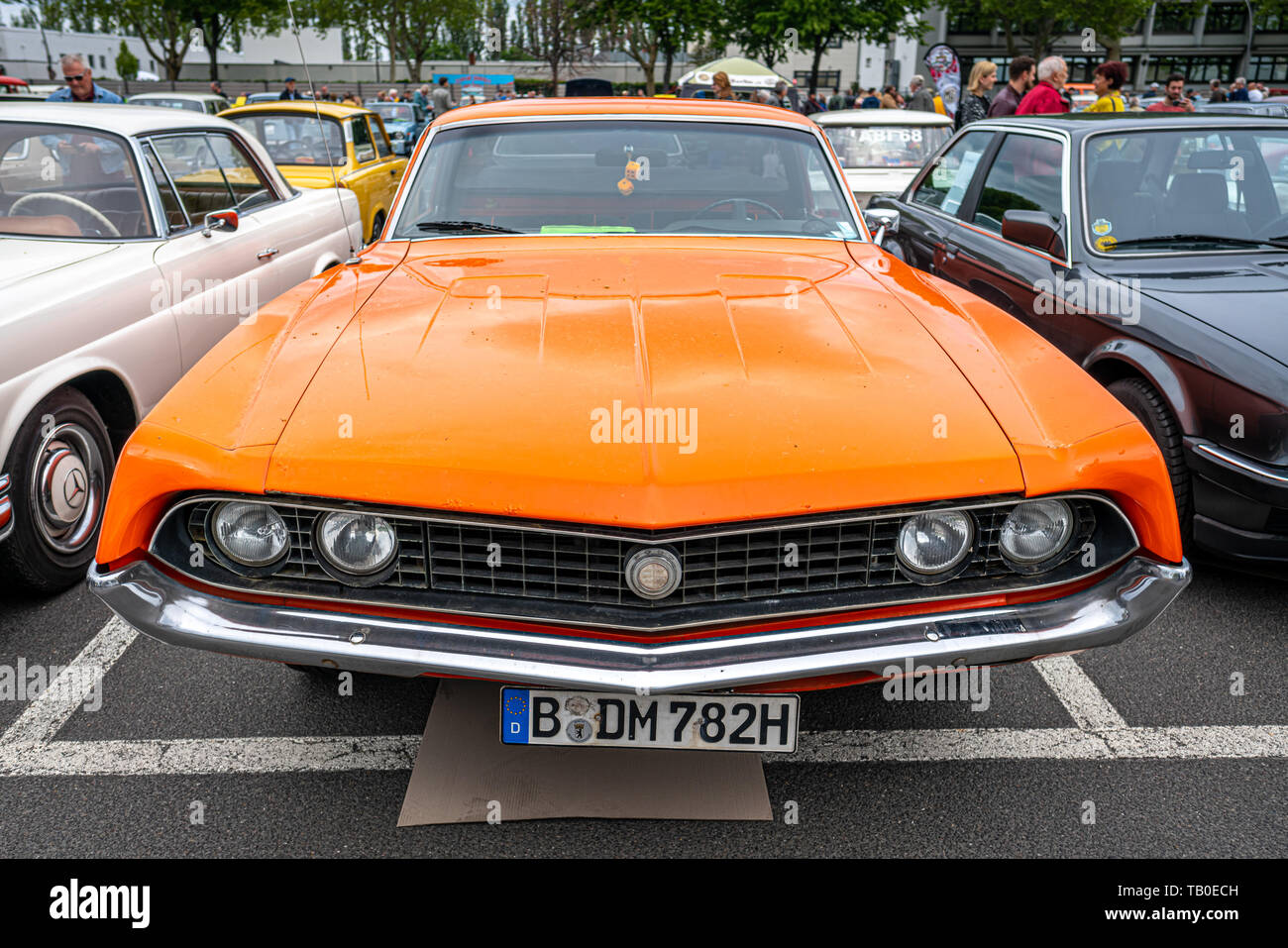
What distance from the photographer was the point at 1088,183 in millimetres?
4375

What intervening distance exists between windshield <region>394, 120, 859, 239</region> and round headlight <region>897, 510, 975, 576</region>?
1658mm

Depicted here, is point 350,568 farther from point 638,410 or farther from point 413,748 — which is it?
point 413,748

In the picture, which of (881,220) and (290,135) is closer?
(881,220)

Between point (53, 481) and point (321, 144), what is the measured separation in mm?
6360

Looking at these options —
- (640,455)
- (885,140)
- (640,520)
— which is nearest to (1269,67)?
(885,140)

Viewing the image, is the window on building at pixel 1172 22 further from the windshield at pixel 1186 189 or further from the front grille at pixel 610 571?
the front grille at pixel 610 571

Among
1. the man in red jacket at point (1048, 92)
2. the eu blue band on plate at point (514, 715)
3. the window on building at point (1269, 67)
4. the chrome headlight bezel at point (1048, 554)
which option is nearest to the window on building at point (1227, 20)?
the window on building at point (1269, 67)

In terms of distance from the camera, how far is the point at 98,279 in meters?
3.71

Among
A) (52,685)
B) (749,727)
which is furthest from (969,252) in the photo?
(52,685)

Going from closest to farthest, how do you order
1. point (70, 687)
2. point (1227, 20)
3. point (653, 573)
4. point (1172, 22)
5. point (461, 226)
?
point (653, 573) → point (70, 687) → point (461, 226) → point (1227, 20) → point (1172, 22)

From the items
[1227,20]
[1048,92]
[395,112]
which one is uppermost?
[1227,20]

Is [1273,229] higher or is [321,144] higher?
[321,144]
